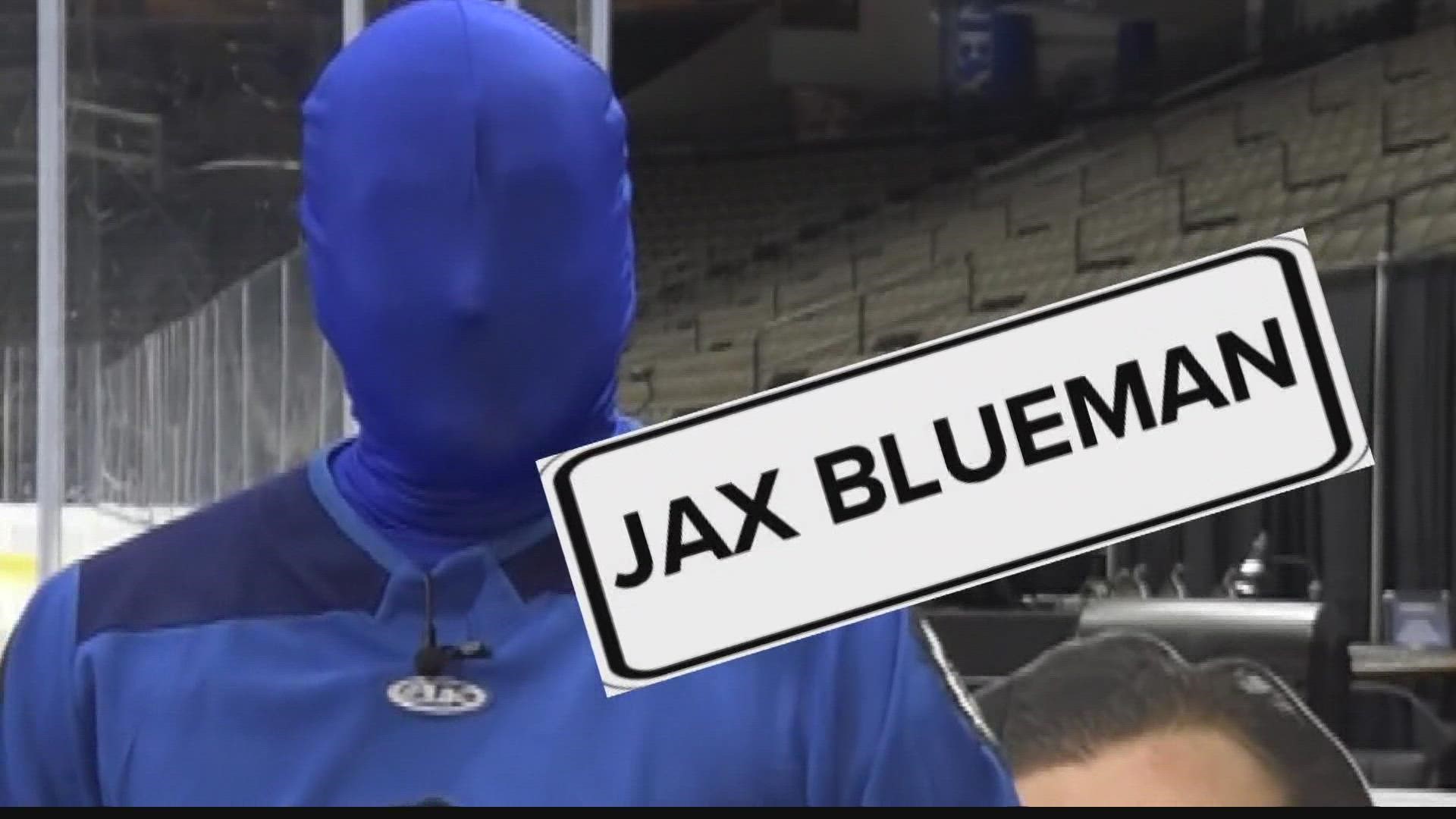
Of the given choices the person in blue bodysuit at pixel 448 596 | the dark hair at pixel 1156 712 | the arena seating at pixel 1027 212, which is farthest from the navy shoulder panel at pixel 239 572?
the arena seating at pixel 1027 212

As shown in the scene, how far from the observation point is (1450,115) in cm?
527

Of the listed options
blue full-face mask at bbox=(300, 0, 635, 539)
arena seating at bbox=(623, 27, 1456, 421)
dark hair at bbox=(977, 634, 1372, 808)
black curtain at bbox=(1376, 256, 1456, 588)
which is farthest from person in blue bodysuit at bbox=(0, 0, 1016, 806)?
black curtain at bbox=(1376, 256, 1456, 588)

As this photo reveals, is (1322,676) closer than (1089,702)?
No

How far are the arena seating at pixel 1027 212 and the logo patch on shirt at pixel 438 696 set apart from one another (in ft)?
10.9

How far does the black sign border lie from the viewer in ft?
1.48

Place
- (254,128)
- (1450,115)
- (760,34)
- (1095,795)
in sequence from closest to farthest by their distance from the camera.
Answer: (1095,795) < (254,128) < (1450,115) < (760,34)

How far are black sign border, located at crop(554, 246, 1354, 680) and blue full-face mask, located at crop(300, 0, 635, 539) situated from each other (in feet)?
0.07

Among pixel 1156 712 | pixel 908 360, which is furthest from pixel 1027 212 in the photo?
pixel 908 360

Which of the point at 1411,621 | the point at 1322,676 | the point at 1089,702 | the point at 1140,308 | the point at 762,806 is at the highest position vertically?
the point at 1140,308

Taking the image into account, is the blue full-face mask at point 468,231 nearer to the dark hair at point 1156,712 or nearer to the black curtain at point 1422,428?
the dark hair at point 1156,712

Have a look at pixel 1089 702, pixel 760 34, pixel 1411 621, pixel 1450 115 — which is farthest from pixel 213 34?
pixel 760 34

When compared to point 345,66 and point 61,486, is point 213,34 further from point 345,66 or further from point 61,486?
point 345,66

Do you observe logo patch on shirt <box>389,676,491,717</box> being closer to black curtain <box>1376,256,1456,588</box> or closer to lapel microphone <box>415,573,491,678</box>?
lapel microphone <box>415,573,491,678</box>

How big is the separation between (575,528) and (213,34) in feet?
3.66
